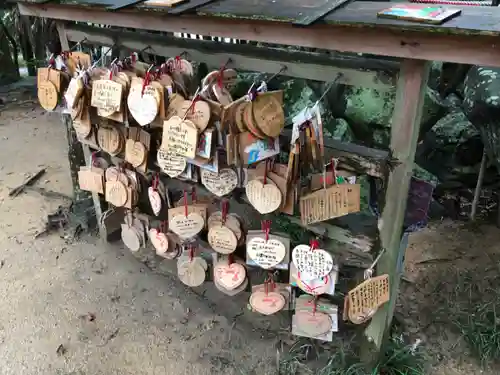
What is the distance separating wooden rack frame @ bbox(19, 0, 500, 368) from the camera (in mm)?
1443

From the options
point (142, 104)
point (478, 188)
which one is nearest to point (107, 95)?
point (142, 104)

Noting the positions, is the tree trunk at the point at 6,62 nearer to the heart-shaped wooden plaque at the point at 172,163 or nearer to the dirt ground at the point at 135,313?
the dirt ground at the point at 135,313

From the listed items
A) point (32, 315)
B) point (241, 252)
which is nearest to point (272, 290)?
point (241, 252)

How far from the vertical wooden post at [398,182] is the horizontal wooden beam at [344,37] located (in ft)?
0.41

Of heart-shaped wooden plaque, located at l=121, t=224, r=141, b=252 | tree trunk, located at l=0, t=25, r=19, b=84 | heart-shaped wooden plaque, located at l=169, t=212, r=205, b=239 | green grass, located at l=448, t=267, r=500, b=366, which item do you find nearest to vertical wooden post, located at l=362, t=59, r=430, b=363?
green grass, located at l=448, t=267, r=500, b=366

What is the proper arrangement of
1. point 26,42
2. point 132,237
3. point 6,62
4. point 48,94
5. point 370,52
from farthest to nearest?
point 6,62, point 26,42, point 132,237, point 48,94, point 370,52

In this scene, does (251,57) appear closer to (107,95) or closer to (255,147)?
(255,147)

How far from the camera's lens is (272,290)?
2285 mm

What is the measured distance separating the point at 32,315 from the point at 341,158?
211 centimetres

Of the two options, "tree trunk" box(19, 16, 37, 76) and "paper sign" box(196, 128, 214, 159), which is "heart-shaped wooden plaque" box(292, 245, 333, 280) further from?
"tree trunk" box(19, 16, 37, 76)

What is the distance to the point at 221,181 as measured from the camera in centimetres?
220

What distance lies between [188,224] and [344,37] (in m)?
1.23

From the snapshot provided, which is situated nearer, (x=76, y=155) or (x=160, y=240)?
(x=160, y=240)

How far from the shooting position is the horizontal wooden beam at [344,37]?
4.58ft
